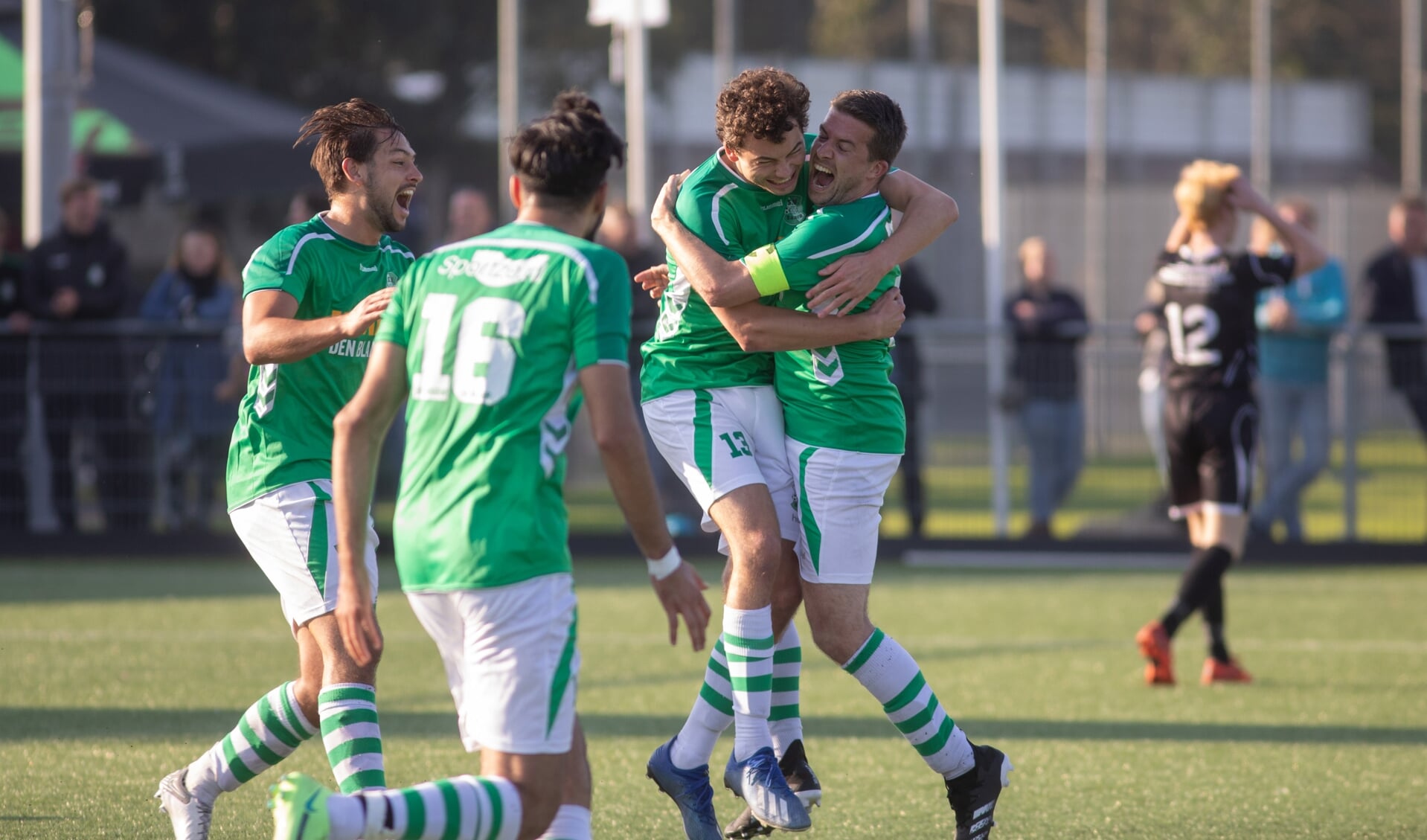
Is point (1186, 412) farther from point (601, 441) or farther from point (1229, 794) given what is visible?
point (601, 441)

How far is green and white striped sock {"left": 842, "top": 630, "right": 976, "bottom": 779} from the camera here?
15.8ft

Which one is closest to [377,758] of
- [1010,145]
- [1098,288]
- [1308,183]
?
[1098,288]

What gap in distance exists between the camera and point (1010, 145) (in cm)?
3431

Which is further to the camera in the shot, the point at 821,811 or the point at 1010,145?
the point at 1010,145

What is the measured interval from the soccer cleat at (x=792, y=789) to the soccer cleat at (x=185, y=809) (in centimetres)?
147

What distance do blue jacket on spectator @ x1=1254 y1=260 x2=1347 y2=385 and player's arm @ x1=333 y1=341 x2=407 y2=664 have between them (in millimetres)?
9604

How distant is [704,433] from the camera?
15.9 feet

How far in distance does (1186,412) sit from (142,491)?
749 centimetres

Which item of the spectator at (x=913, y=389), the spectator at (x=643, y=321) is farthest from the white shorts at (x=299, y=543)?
the spectator at (x=913, y=389)

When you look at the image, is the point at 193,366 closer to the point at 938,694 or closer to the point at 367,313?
the point at 938,694

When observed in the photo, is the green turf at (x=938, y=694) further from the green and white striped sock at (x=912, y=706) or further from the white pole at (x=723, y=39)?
the white pole at (x=723, y=39)

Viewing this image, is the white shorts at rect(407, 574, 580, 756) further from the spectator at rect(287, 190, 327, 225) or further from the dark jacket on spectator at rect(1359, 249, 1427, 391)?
the dark jacket on spectator at rect(1359, 249, 1427, 391)

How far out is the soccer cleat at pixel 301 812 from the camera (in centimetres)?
337

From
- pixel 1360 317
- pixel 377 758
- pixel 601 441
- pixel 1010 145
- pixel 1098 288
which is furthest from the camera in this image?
pixel 1010 145
